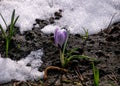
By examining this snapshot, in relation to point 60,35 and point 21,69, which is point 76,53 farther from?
point 21,69

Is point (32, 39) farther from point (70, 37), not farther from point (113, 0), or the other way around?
point (113, 0)

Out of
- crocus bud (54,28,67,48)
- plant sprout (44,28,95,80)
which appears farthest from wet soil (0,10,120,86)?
crocus bud (54,28,67,48)

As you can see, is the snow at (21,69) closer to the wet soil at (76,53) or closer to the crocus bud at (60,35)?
the wet soil at (76,53)

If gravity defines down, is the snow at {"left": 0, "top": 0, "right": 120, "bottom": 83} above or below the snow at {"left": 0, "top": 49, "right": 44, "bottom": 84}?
above

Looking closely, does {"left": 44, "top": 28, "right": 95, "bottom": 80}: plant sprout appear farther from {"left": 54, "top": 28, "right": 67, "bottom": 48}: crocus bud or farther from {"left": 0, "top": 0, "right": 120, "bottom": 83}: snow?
{"left": 0, "top": 0, "right": 120, "bottom": 83}: snow

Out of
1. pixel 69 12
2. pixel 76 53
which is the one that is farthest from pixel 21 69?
pixel 69 12

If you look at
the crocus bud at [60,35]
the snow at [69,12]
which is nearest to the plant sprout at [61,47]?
the crocus bud at [60,35]

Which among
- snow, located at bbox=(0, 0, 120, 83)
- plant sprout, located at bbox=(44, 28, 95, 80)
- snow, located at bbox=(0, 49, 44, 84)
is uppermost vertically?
snow, located at bbox=(0, 0, 120, 83)
